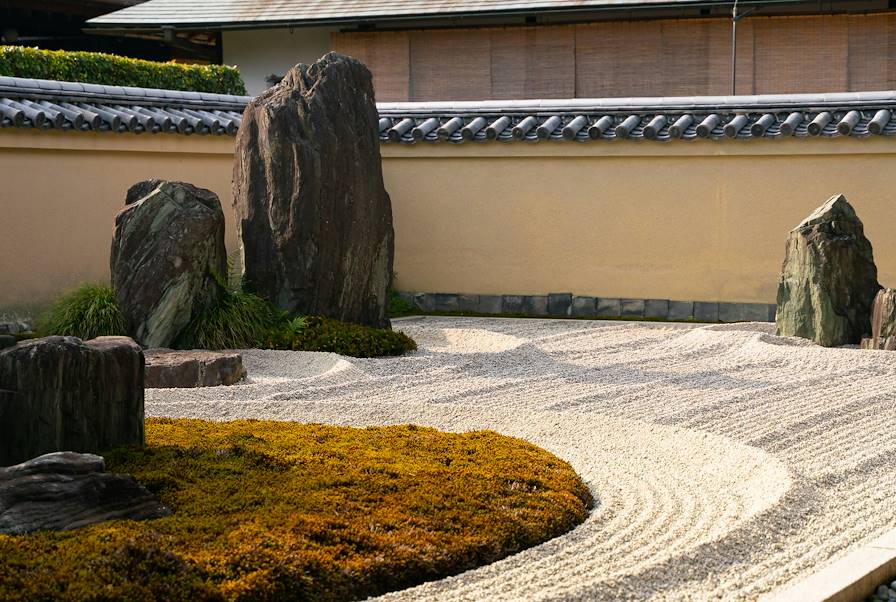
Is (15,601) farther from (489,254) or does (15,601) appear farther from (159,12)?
(159,12)

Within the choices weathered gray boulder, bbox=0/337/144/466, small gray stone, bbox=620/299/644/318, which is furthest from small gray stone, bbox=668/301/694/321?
weathered gray boulder, bbox=0/337/144/466

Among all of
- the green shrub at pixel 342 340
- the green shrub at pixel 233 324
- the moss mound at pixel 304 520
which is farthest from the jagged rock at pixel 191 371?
the moss mound at pixel 304 520

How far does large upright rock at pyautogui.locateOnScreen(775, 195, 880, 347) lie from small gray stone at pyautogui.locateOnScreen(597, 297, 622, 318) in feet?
7.71

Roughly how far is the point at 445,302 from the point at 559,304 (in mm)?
1272

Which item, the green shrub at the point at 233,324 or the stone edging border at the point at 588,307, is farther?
the stone edging border at the point at 588,307

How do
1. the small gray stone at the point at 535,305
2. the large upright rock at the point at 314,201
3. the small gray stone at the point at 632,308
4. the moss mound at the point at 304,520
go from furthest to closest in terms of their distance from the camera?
1. the small gray stone at the point at 535,305
2. the small gray stone at the point at 632,308
3. the large upright rock at the point at 314,201
4. the moss mound at the point at 304,520

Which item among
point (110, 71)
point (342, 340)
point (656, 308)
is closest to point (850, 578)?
point (342, 340)

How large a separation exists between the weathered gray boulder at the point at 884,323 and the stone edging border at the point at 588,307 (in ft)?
6.95

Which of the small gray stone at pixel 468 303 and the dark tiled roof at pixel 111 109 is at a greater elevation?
the dark tiled roof at pixel 111 109

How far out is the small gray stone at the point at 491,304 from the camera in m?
13.4

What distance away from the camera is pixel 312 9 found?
1795cm

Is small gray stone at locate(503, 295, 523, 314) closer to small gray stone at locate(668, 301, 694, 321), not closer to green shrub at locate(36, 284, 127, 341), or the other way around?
small gray stone at locate(668, 301, 694, 321)

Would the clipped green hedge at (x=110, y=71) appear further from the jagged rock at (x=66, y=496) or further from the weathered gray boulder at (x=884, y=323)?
the jagged rock at (x=66, y=496)

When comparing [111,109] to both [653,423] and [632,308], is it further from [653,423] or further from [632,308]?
[653,423]
